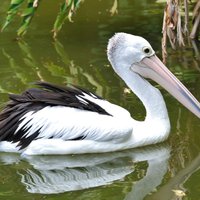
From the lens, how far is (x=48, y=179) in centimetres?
528

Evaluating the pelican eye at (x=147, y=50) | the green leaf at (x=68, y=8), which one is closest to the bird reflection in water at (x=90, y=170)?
the pelican eye at (x=147, y=50)

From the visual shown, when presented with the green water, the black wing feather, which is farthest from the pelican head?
the black wing feather

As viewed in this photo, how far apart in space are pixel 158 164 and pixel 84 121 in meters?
0.68

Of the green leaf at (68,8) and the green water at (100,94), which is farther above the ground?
the green leaf at (68,8)

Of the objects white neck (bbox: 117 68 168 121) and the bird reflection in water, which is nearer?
the bird reflection in water

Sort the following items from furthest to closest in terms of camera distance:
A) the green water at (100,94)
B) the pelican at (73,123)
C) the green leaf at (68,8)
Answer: the green leaf at (68,8) < the pelican at (73,123) < the green water at (100,94)

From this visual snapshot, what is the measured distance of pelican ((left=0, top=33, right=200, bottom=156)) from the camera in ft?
18.4

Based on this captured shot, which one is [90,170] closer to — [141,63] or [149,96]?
[149,96]

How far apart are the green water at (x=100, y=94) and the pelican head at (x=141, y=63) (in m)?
0.37

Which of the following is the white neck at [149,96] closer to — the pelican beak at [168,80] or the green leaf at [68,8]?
the pelican beak at [168,80]

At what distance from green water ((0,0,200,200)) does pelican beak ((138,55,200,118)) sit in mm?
300

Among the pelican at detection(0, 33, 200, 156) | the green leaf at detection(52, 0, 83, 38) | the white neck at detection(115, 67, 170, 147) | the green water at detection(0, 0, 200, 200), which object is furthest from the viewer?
the green leaf at detection(52, 0, 83, 38)

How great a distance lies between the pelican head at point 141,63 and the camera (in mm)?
5742

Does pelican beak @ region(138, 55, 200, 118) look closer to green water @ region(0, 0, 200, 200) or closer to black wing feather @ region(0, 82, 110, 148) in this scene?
green water @ region(0, 0, 200, 200)
